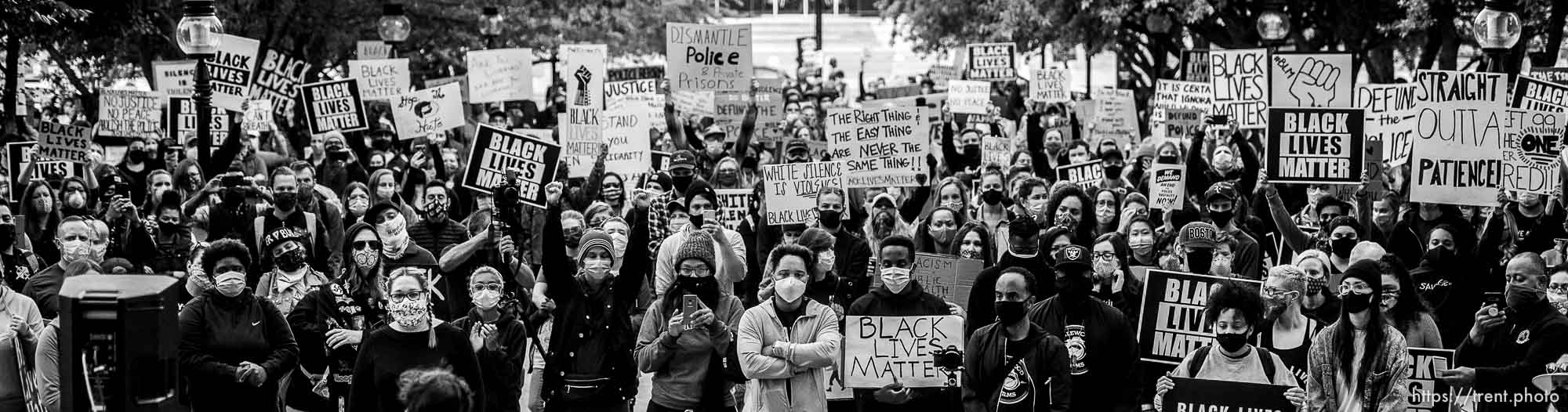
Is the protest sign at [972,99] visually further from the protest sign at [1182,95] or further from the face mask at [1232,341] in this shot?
the face mask at [1232,341]

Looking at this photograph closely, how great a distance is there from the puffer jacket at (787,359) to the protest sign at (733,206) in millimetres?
4641

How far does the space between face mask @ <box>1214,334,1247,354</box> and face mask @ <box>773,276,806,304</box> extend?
185 centimetres

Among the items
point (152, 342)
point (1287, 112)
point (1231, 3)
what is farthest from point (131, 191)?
point (1231, 3)

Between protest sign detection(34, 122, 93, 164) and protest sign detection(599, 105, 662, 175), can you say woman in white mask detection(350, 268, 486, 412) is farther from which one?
protest sign detection(34, 122, 93, 164)

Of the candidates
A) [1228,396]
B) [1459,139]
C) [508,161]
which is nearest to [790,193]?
[508,161]

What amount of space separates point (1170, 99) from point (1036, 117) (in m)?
1.41

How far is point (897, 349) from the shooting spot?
879cm

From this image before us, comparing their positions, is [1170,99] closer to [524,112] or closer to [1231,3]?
[1231,3]

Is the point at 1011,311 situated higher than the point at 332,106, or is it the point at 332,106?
the point at 332,106

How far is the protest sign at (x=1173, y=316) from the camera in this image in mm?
8828

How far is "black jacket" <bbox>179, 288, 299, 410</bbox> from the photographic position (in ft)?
28.3

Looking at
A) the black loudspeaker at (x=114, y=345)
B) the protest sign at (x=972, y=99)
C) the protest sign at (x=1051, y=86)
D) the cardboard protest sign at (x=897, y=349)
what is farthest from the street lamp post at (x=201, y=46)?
the protest sign at (x=1051, y=86)

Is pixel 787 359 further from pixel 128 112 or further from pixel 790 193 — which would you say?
pixel 128 112

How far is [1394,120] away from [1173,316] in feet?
21.4
